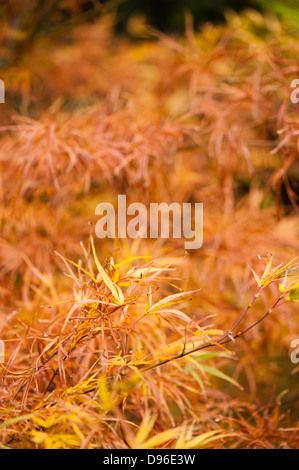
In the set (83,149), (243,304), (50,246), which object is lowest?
(243,304)

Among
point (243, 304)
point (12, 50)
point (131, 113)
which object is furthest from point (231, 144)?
point (12, 50)

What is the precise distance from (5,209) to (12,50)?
16.1 inches

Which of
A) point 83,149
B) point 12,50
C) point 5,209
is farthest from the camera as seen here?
point 12,50

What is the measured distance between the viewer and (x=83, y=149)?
0.70 m

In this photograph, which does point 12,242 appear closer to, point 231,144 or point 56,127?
point 56,127

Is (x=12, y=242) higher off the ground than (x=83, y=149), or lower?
lower

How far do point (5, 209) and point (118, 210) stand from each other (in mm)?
222

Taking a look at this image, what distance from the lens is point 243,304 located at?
0.81 metres

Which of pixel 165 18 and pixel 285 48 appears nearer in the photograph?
pixel 285 48
